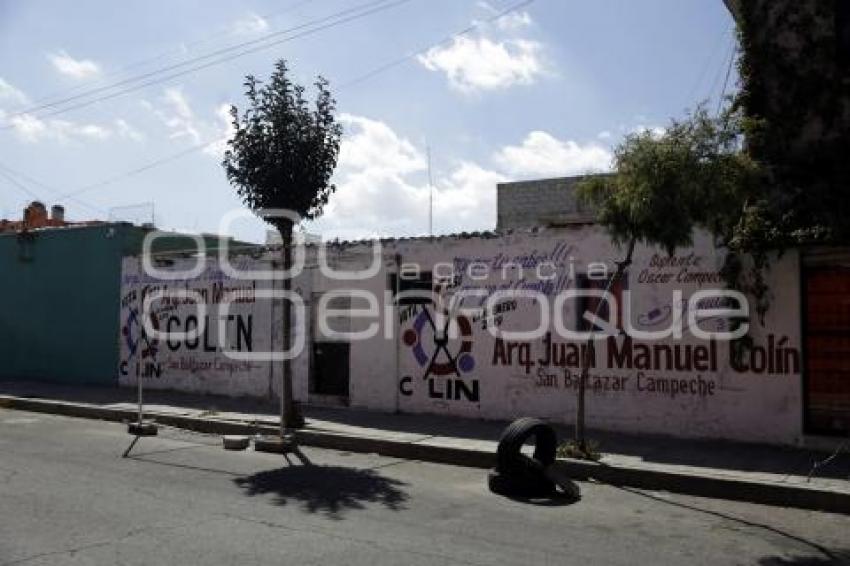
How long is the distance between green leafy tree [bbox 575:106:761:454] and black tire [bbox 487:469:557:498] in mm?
3020

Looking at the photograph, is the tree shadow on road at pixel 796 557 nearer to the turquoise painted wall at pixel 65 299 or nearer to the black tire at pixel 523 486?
the black tire at pixel 523 486

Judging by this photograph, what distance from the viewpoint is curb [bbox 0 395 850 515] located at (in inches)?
348

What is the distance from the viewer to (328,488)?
9328mm

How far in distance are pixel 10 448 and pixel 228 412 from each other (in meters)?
4.20

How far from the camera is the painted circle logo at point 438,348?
14.5 meters

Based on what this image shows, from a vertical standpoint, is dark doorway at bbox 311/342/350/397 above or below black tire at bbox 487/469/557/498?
above

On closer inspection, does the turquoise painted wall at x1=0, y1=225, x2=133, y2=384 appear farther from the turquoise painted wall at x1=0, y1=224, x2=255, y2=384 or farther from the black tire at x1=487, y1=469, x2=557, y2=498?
the black tire at x1=487, y1=469, x2=557, y2=498

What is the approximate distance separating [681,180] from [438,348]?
6.21 m

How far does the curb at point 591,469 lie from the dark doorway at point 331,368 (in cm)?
260

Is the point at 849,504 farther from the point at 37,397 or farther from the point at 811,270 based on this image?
the point at 37,397

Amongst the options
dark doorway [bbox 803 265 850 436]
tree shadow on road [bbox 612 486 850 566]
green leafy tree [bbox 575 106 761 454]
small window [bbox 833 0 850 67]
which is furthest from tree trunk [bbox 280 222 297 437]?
small window [bbox 833 0 850 67]

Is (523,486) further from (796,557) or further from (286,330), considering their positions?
(286,330)

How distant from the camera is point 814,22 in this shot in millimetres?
11672

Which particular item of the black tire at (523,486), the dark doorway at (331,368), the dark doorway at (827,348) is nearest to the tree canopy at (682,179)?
the dark doorway at (827,348)
